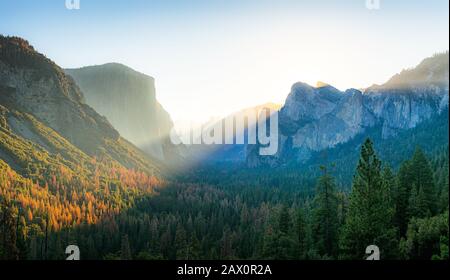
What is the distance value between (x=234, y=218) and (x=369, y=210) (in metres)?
75.4

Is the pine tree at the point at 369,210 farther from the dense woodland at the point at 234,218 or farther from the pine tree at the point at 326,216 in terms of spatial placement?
the pine tree at the point at 326,216

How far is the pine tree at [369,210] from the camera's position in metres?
23.9

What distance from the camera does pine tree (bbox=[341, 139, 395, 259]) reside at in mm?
23859

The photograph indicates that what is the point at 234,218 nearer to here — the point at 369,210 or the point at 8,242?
the point at 8,242

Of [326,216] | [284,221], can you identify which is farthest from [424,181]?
[284,221]

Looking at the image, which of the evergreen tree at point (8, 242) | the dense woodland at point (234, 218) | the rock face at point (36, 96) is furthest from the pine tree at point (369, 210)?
the rock face at point (36, 96)

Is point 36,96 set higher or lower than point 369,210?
higher

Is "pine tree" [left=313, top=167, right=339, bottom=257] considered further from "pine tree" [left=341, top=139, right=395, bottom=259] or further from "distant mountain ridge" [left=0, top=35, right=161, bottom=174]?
"distant mountain ridge" [left=0, top=35, right=161, bottom=174]

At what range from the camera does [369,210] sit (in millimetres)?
24281

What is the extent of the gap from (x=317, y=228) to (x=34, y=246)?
49.3 metres

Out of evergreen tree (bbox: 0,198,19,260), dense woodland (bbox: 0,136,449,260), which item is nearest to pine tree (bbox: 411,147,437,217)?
dense woodland (bbox: 0,136,449,260)

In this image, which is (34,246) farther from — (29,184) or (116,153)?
(116,153)
